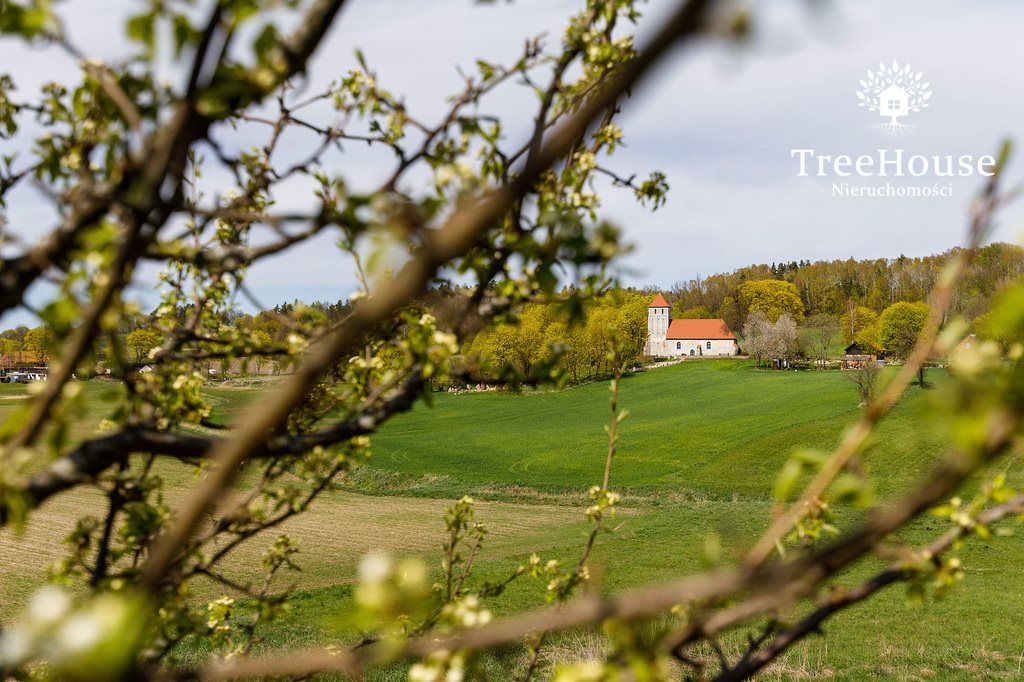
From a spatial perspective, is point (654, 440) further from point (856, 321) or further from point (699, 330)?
point (699, 330)

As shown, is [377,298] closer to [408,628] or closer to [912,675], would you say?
[408,628]

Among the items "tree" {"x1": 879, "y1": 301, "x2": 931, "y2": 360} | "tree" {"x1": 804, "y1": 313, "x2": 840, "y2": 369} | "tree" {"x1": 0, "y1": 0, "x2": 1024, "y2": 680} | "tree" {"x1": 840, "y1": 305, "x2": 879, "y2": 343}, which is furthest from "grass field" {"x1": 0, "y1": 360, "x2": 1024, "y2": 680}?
"tree" {"x1": 840, "y1": 305, "x2": 879, "y2": 343}

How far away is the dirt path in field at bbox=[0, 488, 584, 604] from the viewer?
920 inches

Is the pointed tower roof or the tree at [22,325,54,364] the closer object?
the tree at [22,325,54,364]

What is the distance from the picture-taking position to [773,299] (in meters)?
105

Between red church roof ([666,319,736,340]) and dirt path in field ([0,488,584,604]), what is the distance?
257 feet

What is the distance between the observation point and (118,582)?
2.21m

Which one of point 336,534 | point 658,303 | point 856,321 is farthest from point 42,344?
point 658,303

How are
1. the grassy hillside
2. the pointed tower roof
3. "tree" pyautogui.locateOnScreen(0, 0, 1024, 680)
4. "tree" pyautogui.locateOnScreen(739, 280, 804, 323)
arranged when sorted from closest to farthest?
"tree" pyautogui.locateOnScreen(0, 0, 1024, 680) < the grassy hillside < "tree" pyautogui.locateOnScreen(739, 280, 804, 323) < the pointed tower roof

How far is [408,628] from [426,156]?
1.82 m

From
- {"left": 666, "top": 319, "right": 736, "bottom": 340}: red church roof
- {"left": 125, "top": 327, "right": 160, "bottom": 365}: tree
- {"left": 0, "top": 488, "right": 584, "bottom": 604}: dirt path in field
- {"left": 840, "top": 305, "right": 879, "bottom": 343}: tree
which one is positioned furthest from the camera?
{"left": 666, "top": 319, "right": 736, "bottom": 340}: red church roof

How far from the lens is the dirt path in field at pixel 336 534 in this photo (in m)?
23.4

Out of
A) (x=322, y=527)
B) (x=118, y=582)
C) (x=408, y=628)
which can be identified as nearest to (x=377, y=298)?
(x=118, y=582)

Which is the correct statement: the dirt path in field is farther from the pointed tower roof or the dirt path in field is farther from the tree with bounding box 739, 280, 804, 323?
the pointed tower roof
